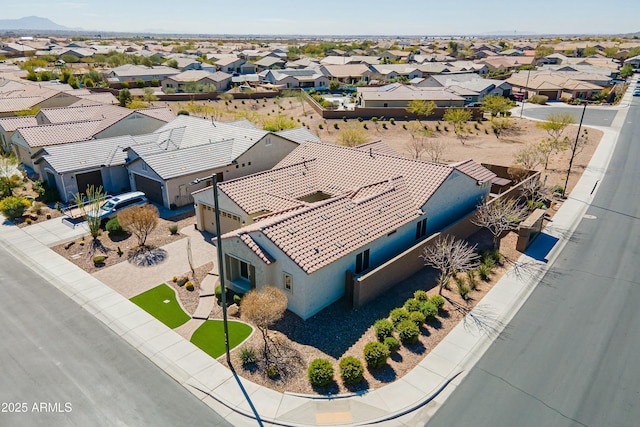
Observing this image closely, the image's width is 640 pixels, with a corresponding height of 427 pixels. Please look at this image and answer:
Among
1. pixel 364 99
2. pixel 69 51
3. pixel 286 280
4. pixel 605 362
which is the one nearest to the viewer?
pixel 605 362

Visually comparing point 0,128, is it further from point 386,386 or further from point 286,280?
point 386,386

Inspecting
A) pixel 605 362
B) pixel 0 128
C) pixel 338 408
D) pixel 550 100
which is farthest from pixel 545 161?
pixel 0 128

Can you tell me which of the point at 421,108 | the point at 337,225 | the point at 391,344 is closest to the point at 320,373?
the point at 391,344

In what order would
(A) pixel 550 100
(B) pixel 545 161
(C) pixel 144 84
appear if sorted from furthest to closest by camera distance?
1. (C) pixel 144 84
2. (A) pixel 550 100
3. (B) pixel 545 161

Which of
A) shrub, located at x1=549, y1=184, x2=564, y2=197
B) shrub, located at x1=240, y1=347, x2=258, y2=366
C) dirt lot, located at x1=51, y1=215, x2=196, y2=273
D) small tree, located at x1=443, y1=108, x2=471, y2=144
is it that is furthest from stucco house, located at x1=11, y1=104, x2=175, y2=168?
shrub, located at x1=549, y1=184, x2=564, y2=197

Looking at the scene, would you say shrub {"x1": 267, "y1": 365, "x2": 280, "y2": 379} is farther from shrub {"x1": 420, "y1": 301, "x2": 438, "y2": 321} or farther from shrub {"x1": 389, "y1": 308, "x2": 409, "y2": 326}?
shrub {"x1": 420, "y1": 301, "x2": 438, "y2": 321}

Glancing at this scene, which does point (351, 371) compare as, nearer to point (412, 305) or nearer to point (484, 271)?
point (412, 305)

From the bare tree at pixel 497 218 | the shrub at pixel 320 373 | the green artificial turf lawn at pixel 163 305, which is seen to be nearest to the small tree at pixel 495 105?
the bare tree at pixel 497 218
